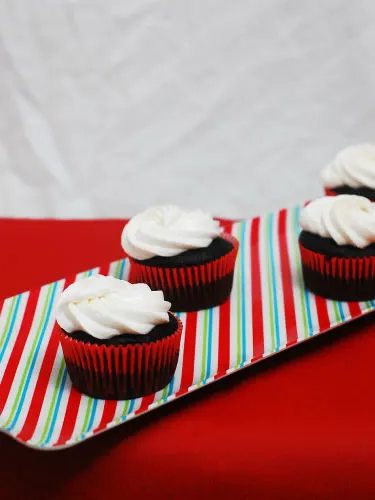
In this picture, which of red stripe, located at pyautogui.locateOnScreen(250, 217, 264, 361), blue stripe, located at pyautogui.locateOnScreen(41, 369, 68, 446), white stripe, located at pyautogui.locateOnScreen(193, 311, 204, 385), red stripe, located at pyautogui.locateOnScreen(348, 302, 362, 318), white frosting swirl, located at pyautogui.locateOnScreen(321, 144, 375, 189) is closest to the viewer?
blue stripe, located at pyautogui.locateOnScreen(41, 369, 68, 446)

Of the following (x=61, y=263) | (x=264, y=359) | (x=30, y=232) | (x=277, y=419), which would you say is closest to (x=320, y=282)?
(x=264, y=359)

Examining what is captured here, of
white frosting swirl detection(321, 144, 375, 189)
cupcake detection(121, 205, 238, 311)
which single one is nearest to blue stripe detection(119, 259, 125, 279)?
cupcake detection(121, 205, 238, 311)

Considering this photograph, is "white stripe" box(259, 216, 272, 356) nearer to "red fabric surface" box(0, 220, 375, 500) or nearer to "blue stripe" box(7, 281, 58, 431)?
"red fabric surface" box(0, 220, 375, 500)

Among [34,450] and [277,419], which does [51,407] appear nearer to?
[34,450]

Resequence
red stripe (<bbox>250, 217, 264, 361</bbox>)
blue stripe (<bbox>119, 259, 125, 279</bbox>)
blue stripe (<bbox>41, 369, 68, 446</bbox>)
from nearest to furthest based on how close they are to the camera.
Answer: blue stripe (<bbox>41, 369, 68, 446</bbox>)
red stripe (<bbox>250, 217, 264, 361</bbox>)
blue stripe (<bbox>119, 259, 125, 279</bbox>)

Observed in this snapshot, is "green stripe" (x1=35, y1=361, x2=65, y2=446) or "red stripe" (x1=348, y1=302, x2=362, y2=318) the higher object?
"red stripe" (x1=348, y1=302, x2=362, y2=318)

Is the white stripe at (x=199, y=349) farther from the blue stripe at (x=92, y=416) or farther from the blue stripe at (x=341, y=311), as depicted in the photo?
the blue stripe at (x=341, y=311)
